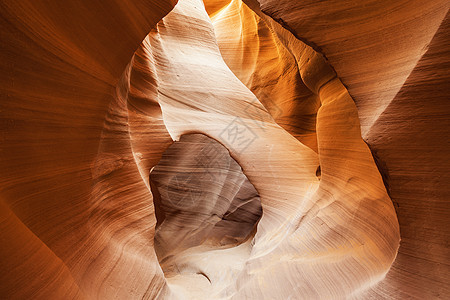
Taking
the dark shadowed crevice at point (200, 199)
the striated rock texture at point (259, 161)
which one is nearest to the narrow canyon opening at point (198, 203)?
the dark shadowed crevice at point (200, 199)

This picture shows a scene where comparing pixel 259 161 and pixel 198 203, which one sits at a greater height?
pixel 259 161

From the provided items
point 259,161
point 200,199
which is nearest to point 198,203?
point 200,199

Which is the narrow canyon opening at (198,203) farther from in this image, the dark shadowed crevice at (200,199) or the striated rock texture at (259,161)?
the striated rock texture at (259,161)

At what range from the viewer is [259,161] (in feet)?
12.7

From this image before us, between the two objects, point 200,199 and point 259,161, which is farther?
point 200,199

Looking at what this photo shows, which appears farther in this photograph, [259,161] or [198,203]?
[198,203]

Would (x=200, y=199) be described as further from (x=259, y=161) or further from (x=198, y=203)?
(x=259, y=161)

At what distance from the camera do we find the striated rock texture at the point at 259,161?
136cm

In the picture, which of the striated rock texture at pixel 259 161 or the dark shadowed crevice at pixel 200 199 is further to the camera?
the dark shadowed crevice at pixel 200 199

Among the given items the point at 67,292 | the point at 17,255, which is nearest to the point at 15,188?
the point at 17,255

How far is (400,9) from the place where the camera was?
64.1 inches

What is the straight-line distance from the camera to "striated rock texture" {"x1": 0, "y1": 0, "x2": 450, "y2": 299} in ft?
4.47

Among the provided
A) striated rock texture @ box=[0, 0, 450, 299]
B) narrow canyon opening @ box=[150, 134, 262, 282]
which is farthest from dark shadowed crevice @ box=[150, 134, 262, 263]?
striated rock texture @ box=[0, 0, 450, 299]

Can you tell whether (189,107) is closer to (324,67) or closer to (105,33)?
(324,67)
